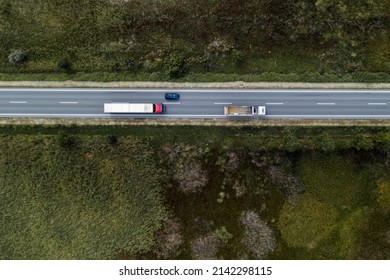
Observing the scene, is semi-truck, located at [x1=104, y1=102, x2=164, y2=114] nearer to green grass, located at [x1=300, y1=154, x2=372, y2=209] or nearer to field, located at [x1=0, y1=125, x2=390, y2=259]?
field, located at [x1=0, y1=125, x2=390, y2=259]

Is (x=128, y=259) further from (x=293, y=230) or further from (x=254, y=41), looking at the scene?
(x=254, y=41)

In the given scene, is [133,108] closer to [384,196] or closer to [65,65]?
[65,65]

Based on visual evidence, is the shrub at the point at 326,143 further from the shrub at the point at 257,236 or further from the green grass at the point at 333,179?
the shrub at the point at 257,236

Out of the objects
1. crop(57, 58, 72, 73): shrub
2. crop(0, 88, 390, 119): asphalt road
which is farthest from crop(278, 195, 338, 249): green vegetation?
crop(57, 58, 72, 73): shrub

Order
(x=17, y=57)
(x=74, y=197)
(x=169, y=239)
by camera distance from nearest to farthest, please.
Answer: (x=169, y=239) → (x=17, y=57) → (x=74, y=197)

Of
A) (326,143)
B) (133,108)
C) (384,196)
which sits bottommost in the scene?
(384,196)

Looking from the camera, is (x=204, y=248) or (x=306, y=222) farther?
(x=204, y=248)

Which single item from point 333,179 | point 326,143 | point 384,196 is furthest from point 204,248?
point 384,196
